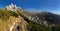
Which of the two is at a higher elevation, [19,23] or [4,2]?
[4,2]

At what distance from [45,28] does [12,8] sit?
2.46 ft

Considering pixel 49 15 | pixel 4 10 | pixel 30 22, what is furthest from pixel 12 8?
pixel 49 15

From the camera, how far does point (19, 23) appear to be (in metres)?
4.52

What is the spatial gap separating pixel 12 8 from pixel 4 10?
0.16m

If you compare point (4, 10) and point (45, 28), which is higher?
point (4, 10)

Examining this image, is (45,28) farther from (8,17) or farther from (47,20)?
(8,17)

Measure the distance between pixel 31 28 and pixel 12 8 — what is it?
20.9 inches

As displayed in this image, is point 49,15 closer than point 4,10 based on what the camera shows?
No

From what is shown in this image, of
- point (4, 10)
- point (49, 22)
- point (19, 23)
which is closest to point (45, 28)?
point (49, 22)

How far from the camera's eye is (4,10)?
4383 mm

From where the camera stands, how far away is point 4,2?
439 cm

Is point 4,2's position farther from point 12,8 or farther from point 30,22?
point 30,22

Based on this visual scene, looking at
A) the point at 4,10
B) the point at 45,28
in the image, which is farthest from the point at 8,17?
the point at 45,28

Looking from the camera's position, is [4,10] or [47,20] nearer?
[4,10]
